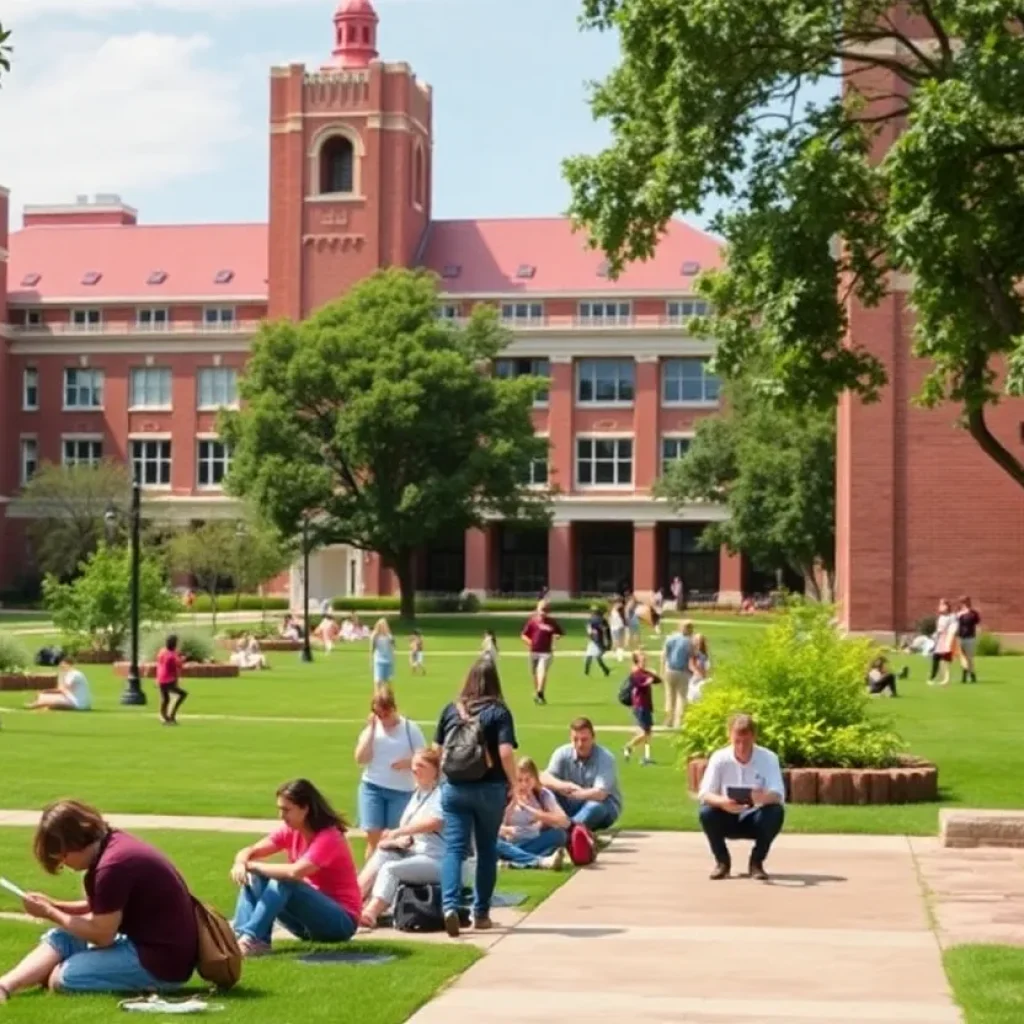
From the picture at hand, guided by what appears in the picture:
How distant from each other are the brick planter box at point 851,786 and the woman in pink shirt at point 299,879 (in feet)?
28.5

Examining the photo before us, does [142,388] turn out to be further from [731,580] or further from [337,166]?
[731,580]

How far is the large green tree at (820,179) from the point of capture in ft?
71.3

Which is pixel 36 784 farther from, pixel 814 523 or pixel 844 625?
pixel 814 523

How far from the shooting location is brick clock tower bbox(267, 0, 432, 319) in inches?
4035

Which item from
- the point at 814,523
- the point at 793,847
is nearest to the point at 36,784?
the point at 793,847

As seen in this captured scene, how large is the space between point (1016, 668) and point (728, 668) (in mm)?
25188

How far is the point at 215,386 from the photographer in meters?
107

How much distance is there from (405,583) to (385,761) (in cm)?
6724

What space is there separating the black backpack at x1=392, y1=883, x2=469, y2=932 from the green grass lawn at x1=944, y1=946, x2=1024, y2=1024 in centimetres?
301

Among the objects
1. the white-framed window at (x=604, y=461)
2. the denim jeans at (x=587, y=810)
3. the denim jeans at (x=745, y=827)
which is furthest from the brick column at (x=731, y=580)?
the denim jeans at (x=745, y=827)

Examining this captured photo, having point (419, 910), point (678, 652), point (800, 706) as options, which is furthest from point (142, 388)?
point (419, 910)

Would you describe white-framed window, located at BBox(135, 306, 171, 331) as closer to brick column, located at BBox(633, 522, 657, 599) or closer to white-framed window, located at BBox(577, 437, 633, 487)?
white-framed window, located at BBox(577, 437, 633, 487)

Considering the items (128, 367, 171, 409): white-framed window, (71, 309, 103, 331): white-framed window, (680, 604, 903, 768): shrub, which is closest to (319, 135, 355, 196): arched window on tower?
(128, 367, 171, 409): white-framed window

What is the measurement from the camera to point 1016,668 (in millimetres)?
46188
